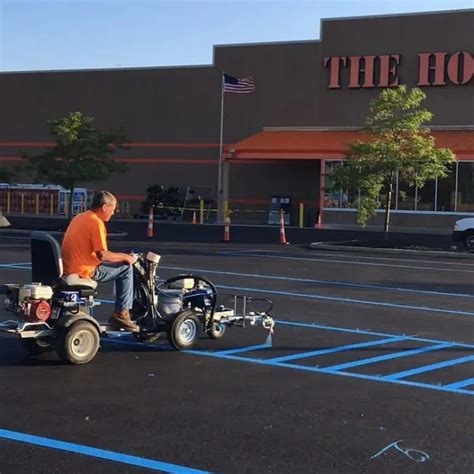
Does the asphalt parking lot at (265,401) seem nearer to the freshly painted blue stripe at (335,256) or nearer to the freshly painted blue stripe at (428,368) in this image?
the freshly painted blue stripe at (428,368)

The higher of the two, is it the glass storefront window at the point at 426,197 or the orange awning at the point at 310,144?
the orange awning at the point at 310,144

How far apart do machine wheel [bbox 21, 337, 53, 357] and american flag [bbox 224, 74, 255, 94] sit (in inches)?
1170

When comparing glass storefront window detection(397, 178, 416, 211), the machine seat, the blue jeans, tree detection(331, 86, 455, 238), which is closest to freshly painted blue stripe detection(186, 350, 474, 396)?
the blue jeans

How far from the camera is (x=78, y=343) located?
7.27m

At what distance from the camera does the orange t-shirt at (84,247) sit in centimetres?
754

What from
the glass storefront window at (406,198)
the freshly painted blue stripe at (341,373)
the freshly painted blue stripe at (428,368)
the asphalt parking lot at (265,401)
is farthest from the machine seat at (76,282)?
the glass storefront window at (406,198)

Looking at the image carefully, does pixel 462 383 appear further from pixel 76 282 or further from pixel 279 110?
pixel 279 110

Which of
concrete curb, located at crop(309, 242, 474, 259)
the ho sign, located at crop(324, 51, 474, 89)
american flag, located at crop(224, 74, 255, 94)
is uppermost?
the ho sign, located at crop(324, 51, 474, 89)

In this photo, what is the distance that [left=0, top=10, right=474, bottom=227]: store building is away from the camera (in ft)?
113

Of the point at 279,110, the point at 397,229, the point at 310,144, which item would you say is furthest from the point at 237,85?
the point at 397,229

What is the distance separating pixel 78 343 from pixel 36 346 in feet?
1.68

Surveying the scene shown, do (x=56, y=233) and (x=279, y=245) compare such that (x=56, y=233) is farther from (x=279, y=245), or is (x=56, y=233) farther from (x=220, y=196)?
(x=220, y=196)

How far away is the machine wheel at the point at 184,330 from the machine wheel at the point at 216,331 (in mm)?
327

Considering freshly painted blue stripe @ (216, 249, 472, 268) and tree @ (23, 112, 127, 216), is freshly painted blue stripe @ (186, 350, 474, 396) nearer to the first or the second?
freshly painted blue stripe @ (216, 249, 472, 268)
